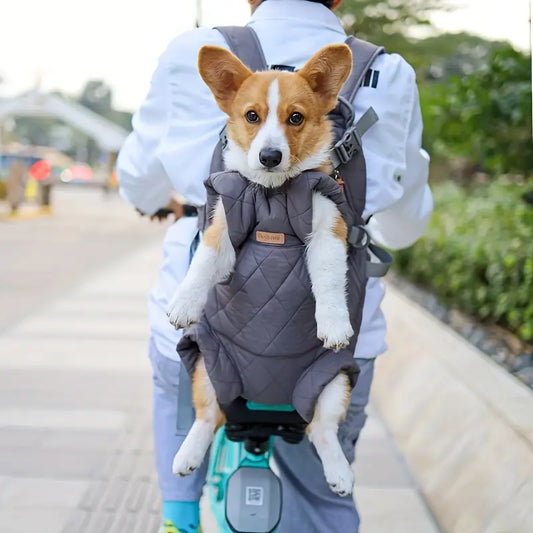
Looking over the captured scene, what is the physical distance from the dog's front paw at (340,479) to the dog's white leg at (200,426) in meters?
0.32

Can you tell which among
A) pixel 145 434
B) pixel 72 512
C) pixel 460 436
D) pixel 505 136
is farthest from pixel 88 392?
pixel 505 136

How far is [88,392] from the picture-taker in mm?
5770

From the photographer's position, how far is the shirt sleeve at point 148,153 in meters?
2.56

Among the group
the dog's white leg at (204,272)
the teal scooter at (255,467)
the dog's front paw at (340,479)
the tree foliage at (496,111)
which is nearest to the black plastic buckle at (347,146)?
the dog's white leg at (204,272)

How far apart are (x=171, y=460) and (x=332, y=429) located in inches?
27.6

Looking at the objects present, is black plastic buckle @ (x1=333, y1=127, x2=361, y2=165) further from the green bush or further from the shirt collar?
the green bush

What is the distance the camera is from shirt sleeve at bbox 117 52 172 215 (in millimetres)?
2557

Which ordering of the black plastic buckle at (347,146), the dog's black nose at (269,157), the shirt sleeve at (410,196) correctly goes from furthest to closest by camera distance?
1. the shirt sleeve at (410,196)
2. the black plastic buckle at (347,146)
3. the dog's black nose at (269,157)

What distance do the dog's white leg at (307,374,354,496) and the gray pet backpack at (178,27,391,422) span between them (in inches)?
1.0

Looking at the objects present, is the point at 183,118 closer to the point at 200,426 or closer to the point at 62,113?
the point at 200,426

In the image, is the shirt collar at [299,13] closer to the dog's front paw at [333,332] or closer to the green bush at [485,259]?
the dog's front paw at [333,332]

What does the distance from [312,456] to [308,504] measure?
0.17 meters

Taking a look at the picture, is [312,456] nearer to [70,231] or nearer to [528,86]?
[528,86]

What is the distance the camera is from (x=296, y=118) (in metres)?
2.11
